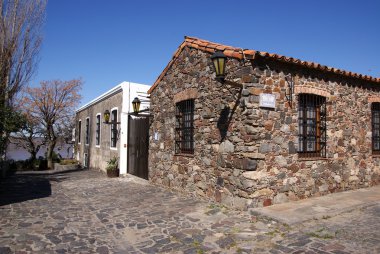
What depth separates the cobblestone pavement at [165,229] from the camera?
3.87 meters

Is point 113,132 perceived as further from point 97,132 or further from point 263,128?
point 263,128

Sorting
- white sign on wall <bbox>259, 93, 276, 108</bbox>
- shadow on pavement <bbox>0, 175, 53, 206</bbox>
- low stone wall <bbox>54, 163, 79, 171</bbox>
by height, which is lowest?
low stone wall <bbox>54, 163, 79, 171</bbox>

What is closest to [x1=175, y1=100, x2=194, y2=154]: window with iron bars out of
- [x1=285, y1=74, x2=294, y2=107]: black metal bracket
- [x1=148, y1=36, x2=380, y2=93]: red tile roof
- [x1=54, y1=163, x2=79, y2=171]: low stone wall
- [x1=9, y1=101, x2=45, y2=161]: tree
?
[x1=148, y1=36, x2=380, y2=93]: red tile roof

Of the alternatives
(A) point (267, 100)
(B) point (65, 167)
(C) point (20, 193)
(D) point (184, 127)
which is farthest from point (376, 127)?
(B) point (65, 167)

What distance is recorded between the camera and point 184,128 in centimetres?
767

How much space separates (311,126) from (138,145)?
6.13m

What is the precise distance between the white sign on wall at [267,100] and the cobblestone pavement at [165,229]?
2.14 meters

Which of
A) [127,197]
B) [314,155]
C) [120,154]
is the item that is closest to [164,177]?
[127,197]

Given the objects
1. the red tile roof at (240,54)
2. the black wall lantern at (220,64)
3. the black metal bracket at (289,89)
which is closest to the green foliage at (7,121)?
the red tile roof at (240,54)

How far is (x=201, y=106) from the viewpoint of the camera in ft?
22.5

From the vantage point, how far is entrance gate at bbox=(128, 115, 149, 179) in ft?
32.5

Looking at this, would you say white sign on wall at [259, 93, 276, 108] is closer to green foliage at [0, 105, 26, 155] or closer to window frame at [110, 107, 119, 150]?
→ green foliage at [0, 105, 26, 155]

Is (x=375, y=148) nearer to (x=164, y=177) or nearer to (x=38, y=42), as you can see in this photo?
(x=164, y=177)

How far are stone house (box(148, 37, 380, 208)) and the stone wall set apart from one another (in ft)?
13.5
